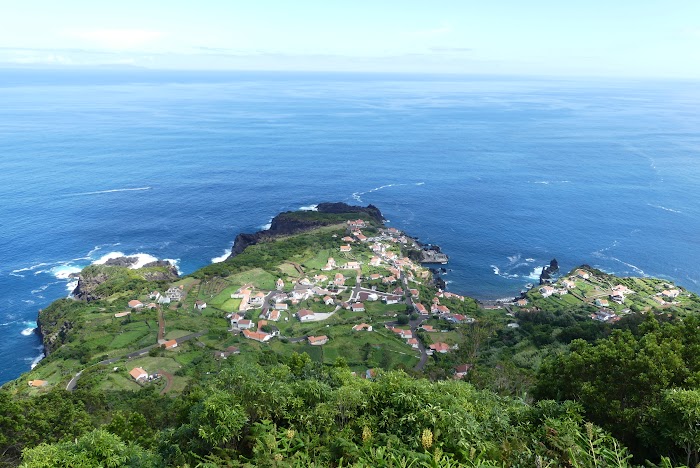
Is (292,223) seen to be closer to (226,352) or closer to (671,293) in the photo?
(226,352)

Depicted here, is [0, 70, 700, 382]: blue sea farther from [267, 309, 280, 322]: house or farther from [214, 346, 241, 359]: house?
[267, 309, 280, 322]: house

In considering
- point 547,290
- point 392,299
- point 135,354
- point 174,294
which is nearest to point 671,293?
point 547,290

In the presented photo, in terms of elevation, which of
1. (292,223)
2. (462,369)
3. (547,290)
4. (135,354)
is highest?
(292,223)

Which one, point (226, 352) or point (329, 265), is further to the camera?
point (329, 265)

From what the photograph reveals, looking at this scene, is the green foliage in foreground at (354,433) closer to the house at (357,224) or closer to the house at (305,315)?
the house at (305,315)

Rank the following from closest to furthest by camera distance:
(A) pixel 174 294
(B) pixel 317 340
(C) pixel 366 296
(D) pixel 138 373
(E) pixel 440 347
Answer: (D) pixel 138 373
(E) pixel 440 347
(B) pixel 317 340
(A) pixel 174 294
(C) pixel 366 296

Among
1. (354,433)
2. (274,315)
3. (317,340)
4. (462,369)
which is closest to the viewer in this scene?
(354,433)

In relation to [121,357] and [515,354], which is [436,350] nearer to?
[515,354]
